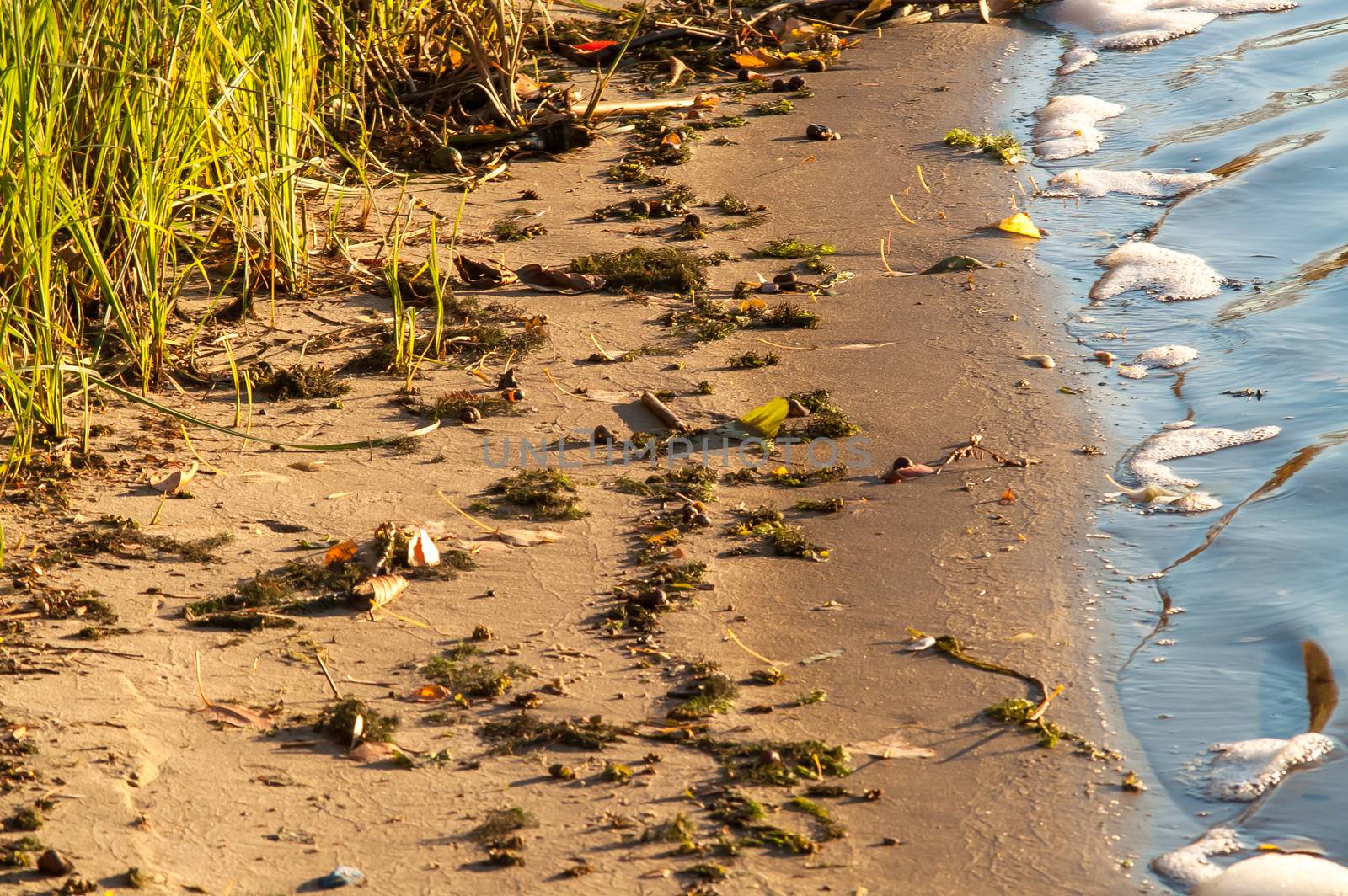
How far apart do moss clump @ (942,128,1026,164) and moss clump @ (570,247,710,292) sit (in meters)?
1.57

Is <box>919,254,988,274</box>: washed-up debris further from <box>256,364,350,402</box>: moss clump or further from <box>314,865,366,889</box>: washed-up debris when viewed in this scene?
<box>314,865,366,889</box>: washed-up debris

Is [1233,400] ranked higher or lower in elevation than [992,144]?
lower

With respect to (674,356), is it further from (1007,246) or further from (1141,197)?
(1141,197)

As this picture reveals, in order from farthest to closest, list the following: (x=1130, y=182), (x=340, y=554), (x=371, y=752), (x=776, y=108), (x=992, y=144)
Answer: (x=776, y=108) → (x=992, y=144) → (x=1130, y=182) → (x=340, y=554) → (x=371, y=752)

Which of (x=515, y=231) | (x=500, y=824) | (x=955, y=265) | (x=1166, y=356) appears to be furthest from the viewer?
(x=515, y=231)

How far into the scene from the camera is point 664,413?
3.21 meters

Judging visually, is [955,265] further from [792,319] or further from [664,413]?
[664,413]

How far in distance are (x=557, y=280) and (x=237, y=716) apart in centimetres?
200

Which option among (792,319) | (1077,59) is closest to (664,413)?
(792,319)

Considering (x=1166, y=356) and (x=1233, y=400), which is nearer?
(x=1233, y=400)

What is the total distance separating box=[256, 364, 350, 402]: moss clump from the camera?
3.26 meters

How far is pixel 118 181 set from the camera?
10.5 ft

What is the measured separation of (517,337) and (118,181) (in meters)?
1.06

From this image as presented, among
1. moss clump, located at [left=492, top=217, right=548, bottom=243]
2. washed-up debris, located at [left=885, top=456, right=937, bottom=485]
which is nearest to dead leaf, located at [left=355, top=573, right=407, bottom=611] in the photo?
washed-up debris, located at [left=885, top=456, right=937, bottom=485]
